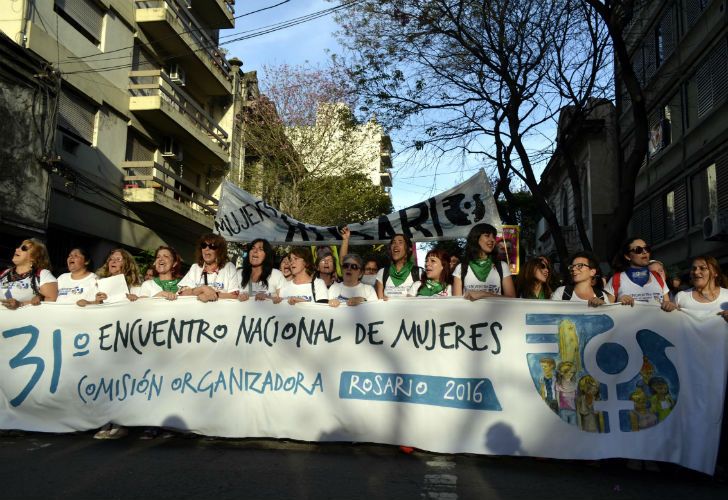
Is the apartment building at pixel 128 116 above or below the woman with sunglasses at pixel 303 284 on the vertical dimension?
above

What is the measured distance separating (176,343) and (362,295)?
1.69 metres

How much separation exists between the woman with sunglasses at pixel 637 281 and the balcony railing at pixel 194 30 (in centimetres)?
1517

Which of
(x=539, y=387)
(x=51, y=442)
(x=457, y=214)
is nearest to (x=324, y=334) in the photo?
(x=539, y=387)

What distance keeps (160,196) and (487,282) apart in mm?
13443

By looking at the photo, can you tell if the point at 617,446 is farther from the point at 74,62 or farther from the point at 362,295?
the point at 74,62

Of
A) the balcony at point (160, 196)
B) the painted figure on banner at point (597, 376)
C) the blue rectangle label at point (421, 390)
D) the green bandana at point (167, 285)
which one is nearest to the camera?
the painted figure on banner at point (597, 376)

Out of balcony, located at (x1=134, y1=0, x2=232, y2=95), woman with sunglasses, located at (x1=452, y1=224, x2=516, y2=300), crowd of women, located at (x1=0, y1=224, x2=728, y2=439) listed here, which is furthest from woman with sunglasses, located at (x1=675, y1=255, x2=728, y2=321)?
balcony, located at (x1=134, y1=0, x2=232, y2=95)

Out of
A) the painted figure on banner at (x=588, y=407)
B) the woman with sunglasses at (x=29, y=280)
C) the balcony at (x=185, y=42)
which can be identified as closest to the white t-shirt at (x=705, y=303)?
the painted figure on banner at (x=588, y=407)

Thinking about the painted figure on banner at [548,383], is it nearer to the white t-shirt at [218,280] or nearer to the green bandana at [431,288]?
the green bandana at [431,288]

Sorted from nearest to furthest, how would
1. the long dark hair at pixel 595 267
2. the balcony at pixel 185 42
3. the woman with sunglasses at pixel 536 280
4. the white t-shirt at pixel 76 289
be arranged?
1. the long dark hair at pixel 595 267
2. the woman with sunglasses at pixel 536 280
3. the white t-shirt at pixel 76 289
4. the balcony at pixel 185 42

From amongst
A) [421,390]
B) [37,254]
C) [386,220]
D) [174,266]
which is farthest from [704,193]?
[37,254]

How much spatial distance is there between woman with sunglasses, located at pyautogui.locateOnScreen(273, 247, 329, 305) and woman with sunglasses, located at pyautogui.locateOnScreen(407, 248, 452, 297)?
0.90 metres

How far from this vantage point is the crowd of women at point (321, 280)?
5809 mm

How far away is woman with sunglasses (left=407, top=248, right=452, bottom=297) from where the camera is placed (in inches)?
248
